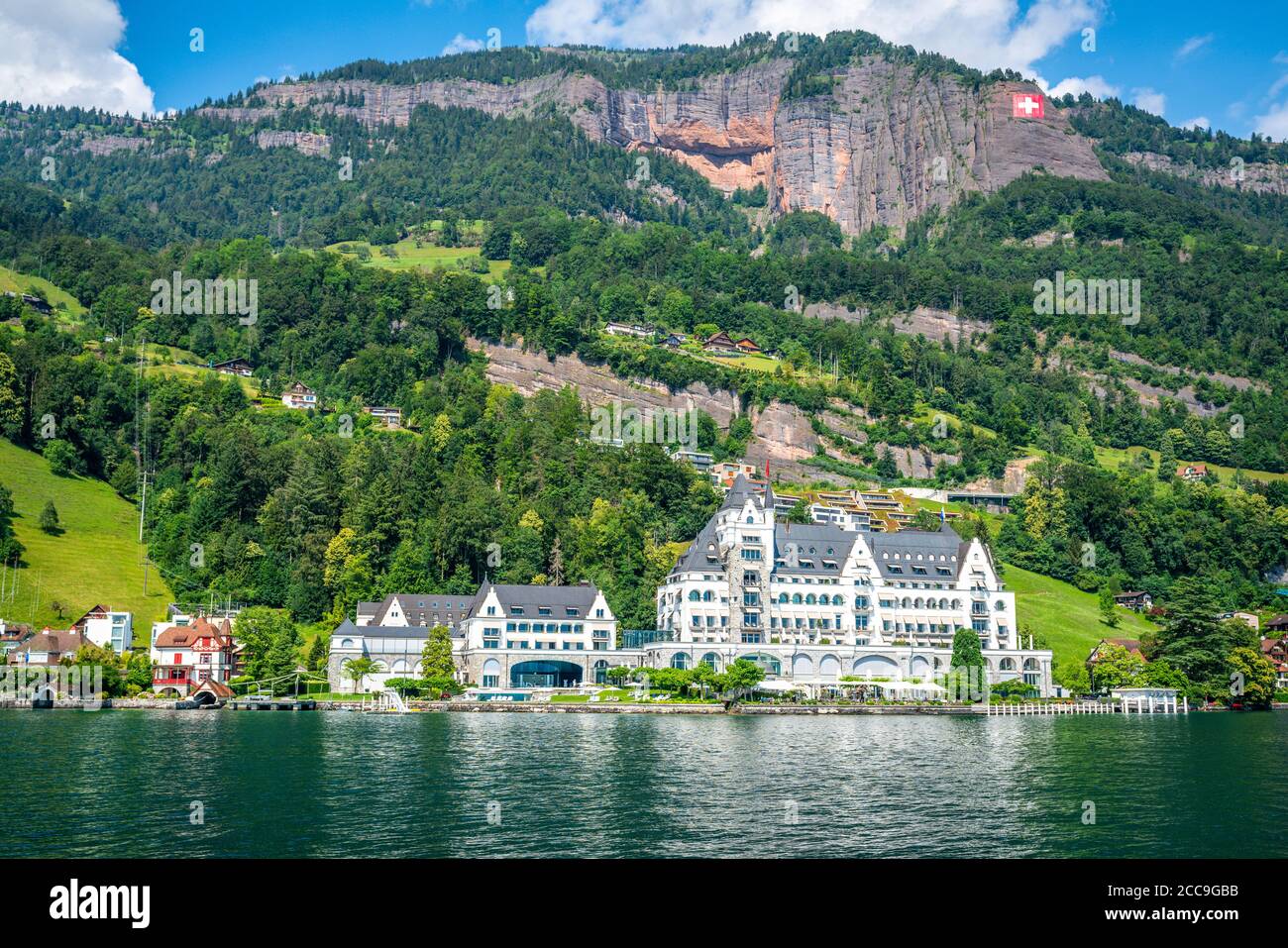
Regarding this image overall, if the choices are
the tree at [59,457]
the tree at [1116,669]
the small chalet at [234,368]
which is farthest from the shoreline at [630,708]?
the small chalet at [234,368]

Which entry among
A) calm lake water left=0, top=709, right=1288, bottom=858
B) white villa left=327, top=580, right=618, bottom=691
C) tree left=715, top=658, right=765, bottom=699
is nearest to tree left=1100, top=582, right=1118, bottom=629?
tree left=715, top=658, right=765, bottom=699

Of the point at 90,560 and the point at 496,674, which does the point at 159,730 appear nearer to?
the point at 496,674

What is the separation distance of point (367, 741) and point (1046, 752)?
3546 cm

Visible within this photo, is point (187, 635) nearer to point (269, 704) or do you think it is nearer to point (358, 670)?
point (269, 704)

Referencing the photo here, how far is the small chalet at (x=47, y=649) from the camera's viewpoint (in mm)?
98125

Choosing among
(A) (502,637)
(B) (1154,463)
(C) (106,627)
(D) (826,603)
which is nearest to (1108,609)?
(D) (826,603)

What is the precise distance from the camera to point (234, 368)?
594 ft

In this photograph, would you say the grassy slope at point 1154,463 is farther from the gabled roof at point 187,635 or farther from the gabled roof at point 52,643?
the gabled roof at point 52,643

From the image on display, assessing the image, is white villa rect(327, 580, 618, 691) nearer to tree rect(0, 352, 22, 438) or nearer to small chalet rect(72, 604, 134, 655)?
small chalet rect(72, 604, 134, 655)

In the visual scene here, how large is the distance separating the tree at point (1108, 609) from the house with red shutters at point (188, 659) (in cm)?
9087

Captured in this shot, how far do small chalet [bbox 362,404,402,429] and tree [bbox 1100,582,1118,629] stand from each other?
91.9 meters

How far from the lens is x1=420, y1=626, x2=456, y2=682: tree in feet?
339

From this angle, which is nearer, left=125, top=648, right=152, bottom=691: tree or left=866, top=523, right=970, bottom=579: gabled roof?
left=125, top=648, right=152, bottom=691: tree
